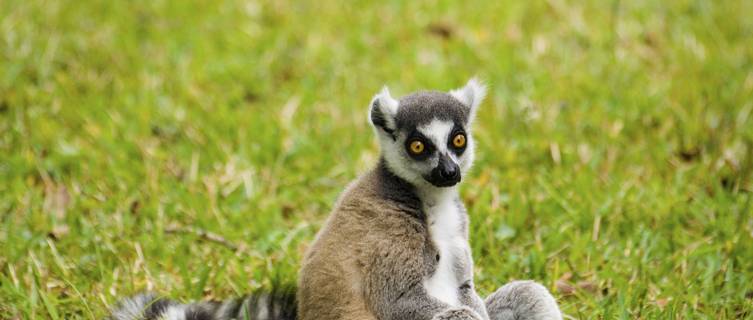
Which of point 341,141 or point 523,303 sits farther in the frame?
point 341,141

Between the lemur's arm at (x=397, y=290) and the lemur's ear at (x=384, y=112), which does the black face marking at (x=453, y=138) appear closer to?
the lemur's ear at (x=384, y=112)

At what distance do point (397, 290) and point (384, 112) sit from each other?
0.74 meters

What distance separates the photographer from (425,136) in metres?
3.29

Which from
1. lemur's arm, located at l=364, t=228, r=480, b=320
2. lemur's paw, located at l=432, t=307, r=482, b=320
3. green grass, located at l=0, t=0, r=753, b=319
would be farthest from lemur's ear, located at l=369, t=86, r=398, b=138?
green grass, located at l=0, t=0, r=753, b=319

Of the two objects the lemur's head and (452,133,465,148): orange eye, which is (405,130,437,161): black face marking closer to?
the lemur's head

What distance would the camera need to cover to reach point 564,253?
4348mm

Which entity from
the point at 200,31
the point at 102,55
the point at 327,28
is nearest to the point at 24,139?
the point at 102,55

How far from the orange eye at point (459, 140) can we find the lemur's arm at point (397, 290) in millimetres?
506

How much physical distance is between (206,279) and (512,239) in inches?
64.9

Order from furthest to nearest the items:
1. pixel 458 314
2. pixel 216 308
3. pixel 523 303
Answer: pixel 216 308 → pixel 523 303 → pixel 458 314

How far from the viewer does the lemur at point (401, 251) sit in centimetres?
312

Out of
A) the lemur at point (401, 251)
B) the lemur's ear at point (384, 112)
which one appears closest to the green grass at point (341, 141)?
the lemur at point (401, 251)

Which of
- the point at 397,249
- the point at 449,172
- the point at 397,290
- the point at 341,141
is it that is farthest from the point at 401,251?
the point at 341,141

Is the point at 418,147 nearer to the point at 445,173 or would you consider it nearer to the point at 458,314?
the point at 445,173
